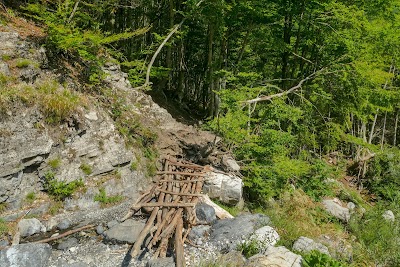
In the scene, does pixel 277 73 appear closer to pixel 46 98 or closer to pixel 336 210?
pixel 336 210

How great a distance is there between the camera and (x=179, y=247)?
5828 mm

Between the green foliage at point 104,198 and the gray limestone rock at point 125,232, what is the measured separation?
3.53ft

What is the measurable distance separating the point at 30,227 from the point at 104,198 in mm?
1707

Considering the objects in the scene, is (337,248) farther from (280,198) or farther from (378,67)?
(378,67)

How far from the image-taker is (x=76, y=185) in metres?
7.52

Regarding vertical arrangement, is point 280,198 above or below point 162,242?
below

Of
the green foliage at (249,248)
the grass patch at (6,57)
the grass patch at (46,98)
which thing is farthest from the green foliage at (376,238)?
the grass patch at (6,57)

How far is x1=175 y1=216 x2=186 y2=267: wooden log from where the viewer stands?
549 centimetres

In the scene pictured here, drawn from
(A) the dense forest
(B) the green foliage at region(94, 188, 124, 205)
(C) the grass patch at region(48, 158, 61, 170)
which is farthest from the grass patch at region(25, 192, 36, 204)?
(A) the dense forest

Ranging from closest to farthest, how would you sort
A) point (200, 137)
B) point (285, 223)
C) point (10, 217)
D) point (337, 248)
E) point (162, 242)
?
1. point (162, 242)
2. point (10, 217)
3. point (337, 248)
4. point (285, 223)
5. point (200, 137)

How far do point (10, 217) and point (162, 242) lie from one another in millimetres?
2924

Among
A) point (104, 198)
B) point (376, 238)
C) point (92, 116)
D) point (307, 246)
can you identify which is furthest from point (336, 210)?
point (92, 116)

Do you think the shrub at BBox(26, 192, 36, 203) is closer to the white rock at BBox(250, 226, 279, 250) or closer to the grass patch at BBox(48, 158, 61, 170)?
the grass patch at BBox(48, 158, 61, 170)

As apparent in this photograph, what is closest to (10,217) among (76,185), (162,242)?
(76,185)
